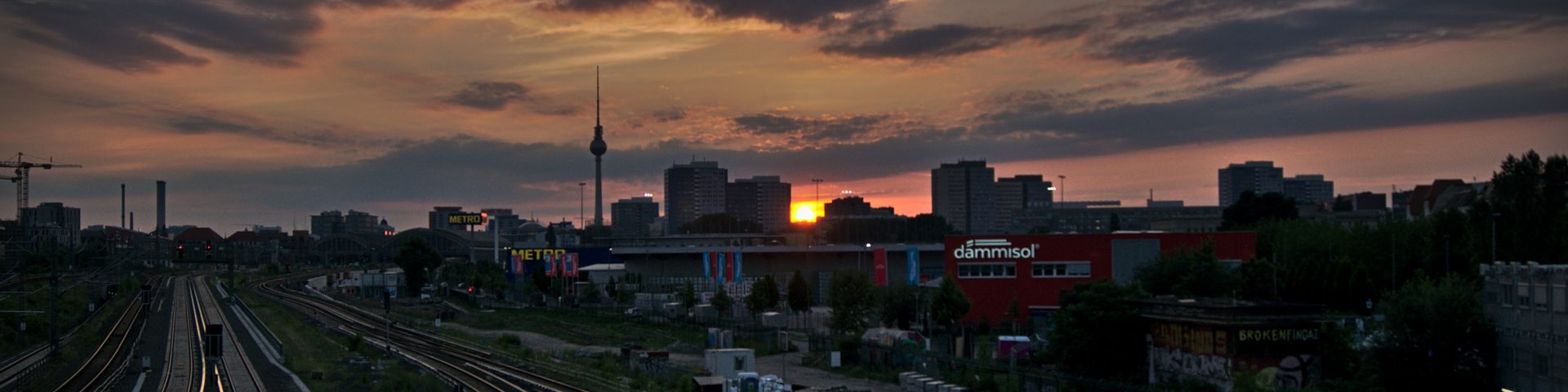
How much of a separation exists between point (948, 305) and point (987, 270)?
40.6 ft

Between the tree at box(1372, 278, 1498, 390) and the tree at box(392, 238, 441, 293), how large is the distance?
4387 inches

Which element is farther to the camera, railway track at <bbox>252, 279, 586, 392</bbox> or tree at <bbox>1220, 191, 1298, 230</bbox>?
tree at <bbox>1220, 191, 1298, 230</bbox>

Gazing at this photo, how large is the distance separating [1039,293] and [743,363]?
29048 millimetres

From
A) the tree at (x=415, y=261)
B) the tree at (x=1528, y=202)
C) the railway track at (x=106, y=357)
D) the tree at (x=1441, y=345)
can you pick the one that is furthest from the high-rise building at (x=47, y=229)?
the tree at (x=1528, y=202)

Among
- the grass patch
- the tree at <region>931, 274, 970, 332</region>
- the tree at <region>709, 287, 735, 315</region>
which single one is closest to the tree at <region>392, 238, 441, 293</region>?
the grass patch

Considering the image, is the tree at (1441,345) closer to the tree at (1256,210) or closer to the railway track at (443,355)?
the railway track at (443,355)

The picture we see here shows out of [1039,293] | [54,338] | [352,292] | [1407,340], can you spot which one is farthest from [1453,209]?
[352,292]

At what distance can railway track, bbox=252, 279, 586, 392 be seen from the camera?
47.8 m

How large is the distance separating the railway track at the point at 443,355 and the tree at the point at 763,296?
19178 millimetres

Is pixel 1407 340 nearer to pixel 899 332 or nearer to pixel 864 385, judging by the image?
pixel 864 385

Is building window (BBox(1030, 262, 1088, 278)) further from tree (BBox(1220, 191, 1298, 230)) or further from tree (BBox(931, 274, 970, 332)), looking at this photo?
tree (BBox(1220, 191, 1298, 230))

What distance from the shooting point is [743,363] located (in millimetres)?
48594

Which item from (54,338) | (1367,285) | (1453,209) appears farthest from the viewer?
(1453,209)

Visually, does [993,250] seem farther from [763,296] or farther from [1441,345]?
[1441,345]
